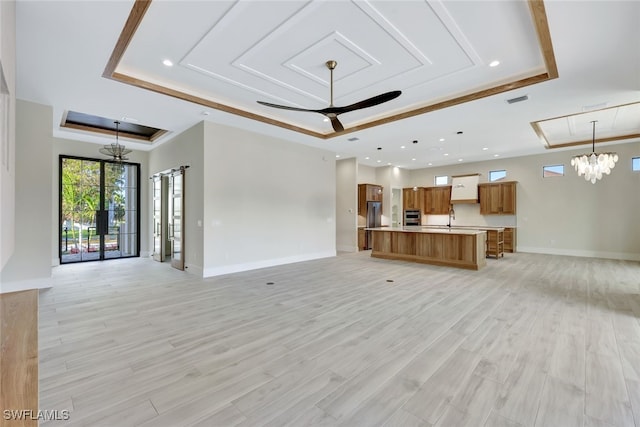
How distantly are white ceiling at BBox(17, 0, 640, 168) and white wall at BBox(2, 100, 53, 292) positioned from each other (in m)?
0.44

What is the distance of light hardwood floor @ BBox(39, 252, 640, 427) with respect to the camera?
1.83m

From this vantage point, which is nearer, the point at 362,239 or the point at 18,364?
the point at 18,364

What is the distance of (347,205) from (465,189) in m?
4.69

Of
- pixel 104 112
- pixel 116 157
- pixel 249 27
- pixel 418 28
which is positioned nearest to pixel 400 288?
pixel 418 28

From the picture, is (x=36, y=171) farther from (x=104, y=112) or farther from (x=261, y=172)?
(x=261, y=172)

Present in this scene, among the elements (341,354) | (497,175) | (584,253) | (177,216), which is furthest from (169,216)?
(584,253)

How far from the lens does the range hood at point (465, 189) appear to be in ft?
33.6

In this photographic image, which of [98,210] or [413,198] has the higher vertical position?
[413,198]

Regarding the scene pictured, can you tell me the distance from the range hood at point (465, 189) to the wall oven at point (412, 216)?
4.79 ft

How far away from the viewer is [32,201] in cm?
471

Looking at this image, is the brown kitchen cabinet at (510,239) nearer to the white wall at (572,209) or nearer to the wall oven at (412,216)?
the white wall at (572,209)

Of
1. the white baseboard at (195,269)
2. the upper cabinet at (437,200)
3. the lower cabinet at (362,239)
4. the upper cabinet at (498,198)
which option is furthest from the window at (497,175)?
the white baseboard at (195,269)

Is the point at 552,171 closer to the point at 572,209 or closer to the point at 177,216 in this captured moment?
the point at 572,209

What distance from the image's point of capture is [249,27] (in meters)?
3.05
